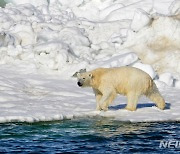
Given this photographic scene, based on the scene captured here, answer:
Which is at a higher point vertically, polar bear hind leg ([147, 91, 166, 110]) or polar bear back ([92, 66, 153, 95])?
polar bear back ([92, 66, 153, 95])

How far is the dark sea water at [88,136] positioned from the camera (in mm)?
9461

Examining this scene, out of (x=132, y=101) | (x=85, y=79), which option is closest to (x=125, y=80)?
(x=132, y=101)

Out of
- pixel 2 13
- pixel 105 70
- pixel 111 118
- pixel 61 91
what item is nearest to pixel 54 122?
pixel 111 118

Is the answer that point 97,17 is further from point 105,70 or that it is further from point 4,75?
point 105,70

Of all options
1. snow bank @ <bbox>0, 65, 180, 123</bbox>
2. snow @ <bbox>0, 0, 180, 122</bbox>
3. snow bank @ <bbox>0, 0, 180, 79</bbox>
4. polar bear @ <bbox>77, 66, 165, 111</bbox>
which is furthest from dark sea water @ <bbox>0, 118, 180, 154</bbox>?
snow bank @ <bbox>0, 0, 180, 79</bbox>

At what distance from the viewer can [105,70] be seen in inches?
547

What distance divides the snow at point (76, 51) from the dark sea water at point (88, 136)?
0.72m

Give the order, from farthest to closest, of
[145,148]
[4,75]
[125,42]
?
[125,42] < [4,75] < [145,148]

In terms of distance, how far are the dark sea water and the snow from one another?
2.36ft

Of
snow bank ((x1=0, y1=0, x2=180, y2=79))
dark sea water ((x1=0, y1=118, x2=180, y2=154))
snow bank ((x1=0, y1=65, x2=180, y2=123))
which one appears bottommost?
dark sea water ((x1=0, y1=118, x2=180, y2=154))

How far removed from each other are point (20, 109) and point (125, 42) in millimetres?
9462

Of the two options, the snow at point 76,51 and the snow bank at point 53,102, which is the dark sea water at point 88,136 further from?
the snow at point 76,51

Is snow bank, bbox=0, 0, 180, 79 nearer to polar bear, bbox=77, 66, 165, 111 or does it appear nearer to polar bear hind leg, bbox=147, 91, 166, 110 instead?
polar bear hind leg, bbox=147, 91, 166, 110

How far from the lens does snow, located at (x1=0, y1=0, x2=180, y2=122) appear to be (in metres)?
14.2
